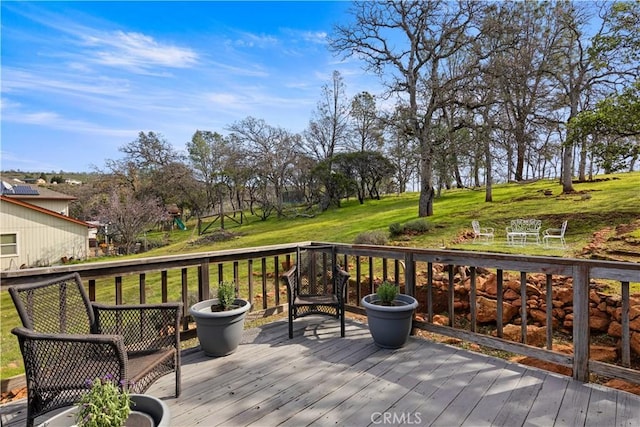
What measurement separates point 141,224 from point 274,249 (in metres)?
15.7

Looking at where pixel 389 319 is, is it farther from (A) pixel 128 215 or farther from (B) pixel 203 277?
(A) pixel 128 215

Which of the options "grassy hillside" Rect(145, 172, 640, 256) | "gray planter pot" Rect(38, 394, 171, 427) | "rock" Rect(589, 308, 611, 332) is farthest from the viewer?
"grassy hillside" Rect(145, 172, 640, 256)

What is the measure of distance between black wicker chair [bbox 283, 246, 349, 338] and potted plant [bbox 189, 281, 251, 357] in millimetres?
599

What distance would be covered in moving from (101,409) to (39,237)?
787 inches

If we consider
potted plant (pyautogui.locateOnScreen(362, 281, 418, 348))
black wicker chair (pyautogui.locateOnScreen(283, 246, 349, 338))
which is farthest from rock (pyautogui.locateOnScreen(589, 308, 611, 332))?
black wicker chair (pyautogui.locateOnScreen(283, 246, 349, 338))

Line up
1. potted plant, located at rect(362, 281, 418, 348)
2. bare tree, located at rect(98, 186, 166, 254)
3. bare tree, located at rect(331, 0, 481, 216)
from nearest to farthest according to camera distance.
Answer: potted plant, located at rect(362, 281, 418, 348) < bare tree, located at rect(331, 0, 481, 216) < bare tree, located at rect(98, 186, 166, 254)

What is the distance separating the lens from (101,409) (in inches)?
45.6

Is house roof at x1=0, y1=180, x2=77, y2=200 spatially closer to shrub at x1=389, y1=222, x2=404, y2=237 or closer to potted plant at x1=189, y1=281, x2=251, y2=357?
shrub at x1=389, y1=222, x2=404, y2=237

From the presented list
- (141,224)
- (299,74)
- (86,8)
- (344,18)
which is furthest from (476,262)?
(141,224)

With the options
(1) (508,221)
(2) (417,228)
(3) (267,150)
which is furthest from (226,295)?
(3) (267,150)

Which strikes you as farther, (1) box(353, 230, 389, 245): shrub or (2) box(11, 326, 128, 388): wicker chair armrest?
(1) box(353, 230, 389, 245): shrub

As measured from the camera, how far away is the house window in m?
15.1

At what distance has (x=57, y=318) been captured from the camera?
2215 mm

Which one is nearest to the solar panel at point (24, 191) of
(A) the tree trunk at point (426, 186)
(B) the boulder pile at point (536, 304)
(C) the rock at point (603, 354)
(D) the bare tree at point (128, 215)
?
(D) the bare tree at point (128, 215)
